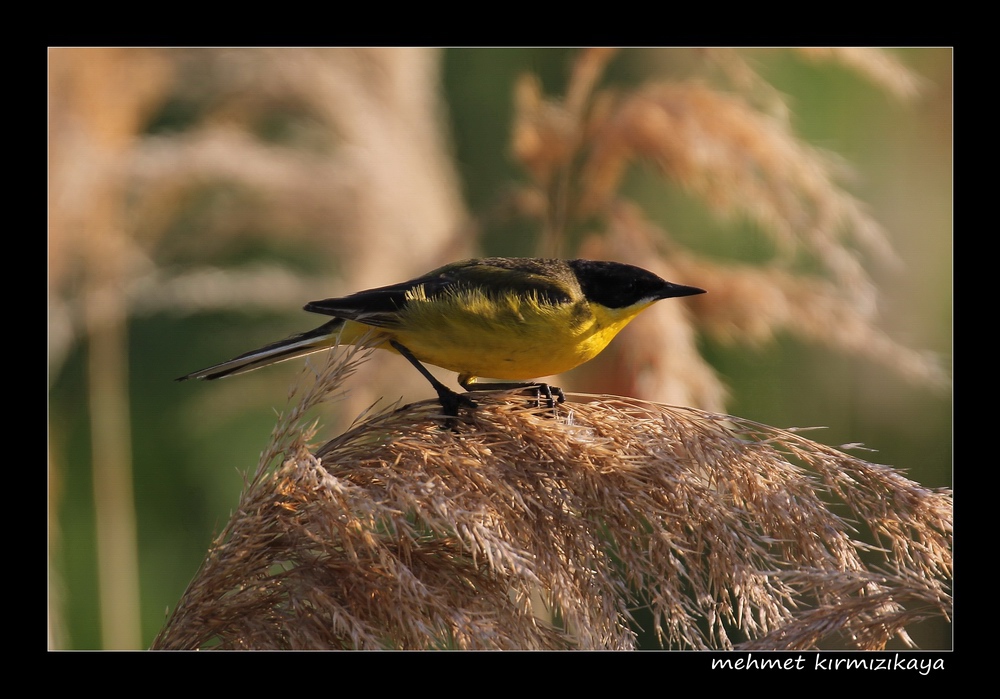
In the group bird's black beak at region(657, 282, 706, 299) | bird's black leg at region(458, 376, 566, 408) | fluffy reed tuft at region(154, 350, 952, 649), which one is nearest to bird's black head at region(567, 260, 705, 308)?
bird's black beak at region(657, 282, 706, 299)

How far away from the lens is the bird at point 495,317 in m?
2.13

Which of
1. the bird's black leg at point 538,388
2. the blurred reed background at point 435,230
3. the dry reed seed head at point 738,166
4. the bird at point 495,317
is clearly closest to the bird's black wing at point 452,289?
the bird at point 495,317

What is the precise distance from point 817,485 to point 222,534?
3.63ft

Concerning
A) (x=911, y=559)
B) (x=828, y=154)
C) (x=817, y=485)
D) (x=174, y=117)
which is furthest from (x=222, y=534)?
(x=174, y=117)

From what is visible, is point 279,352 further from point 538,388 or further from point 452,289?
point 538,388

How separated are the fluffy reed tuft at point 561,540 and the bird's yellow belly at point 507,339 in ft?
0.89

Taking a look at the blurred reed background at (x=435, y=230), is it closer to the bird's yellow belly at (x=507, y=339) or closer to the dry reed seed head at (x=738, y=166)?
the dry reed seed head at (x=738, y=166)

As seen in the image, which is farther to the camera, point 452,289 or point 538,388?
point 452,289

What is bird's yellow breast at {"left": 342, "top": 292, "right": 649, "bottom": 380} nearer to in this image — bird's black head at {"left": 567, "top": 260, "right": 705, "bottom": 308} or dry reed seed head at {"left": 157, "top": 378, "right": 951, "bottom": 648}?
bird's black head at {"left": 567, "top": 260, "right": 705, "bottom": 308}

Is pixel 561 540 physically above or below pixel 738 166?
below

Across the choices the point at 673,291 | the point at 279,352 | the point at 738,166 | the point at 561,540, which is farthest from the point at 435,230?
the point at 561,540

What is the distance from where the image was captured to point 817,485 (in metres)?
1.80

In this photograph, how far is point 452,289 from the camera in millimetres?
2211

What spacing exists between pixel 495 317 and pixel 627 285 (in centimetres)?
38
